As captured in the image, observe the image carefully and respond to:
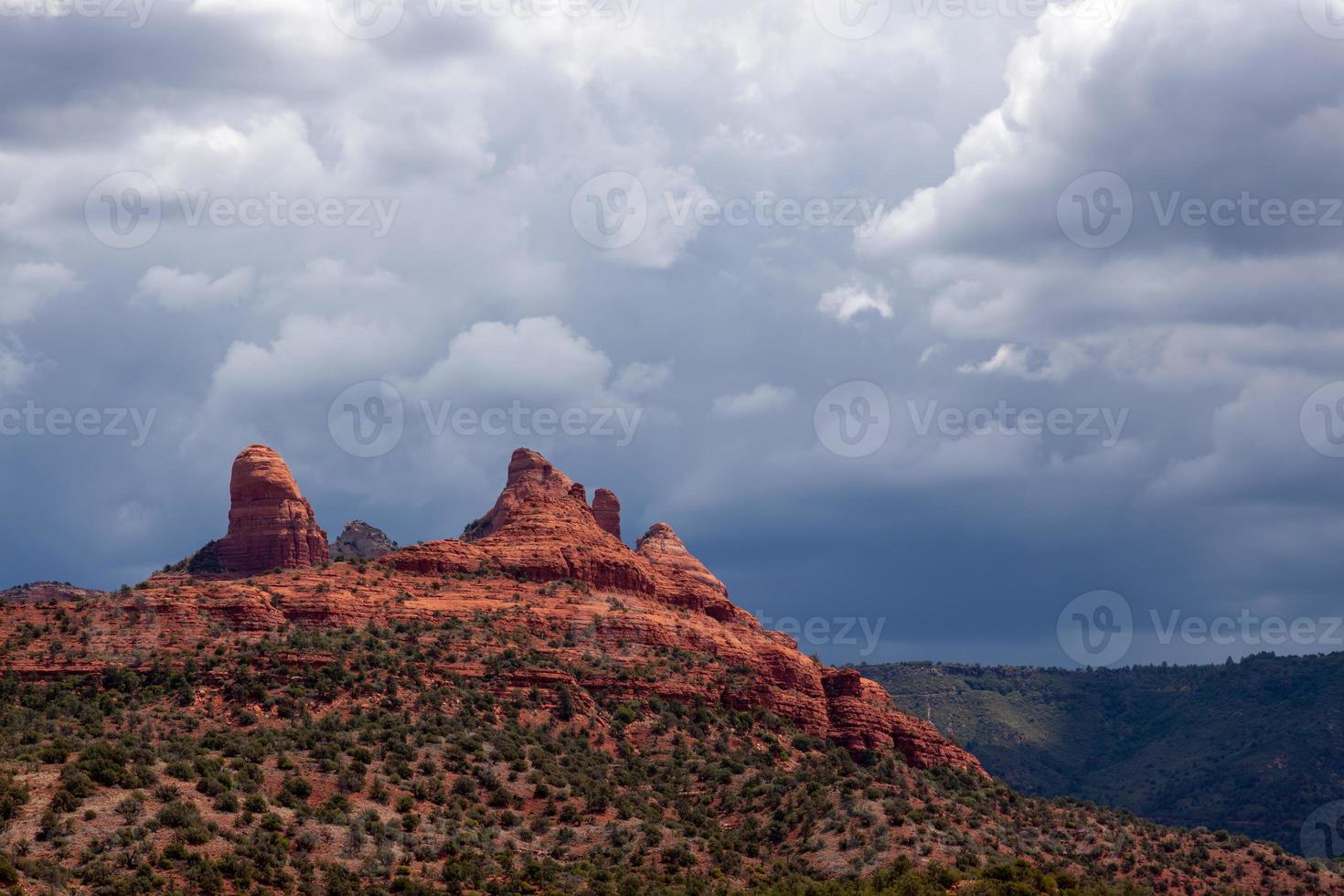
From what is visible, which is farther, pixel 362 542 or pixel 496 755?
pixel 362 542

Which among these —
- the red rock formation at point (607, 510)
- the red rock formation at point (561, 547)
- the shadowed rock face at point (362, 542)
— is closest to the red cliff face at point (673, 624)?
the red rock formation at point (561, 547)

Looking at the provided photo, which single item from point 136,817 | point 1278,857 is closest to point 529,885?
point 136,817

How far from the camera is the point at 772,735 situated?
111 metres

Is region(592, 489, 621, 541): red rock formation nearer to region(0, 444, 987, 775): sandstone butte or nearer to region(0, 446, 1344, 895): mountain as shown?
region(0, 444, 987, 775): sandstone butte

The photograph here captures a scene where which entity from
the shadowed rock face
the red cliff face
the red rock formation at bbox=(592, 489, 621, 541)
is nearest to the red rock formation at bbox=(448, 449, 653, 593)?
the red cliff face

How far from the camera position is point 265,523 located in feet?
451

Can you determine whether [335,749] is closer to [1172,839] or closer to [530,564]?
[530,564]

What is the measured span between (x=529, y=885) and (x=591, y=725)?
26769 mm

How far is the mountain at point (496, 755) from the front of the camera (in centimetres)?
7506

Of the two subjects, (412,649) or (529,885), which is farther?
(412,649)
